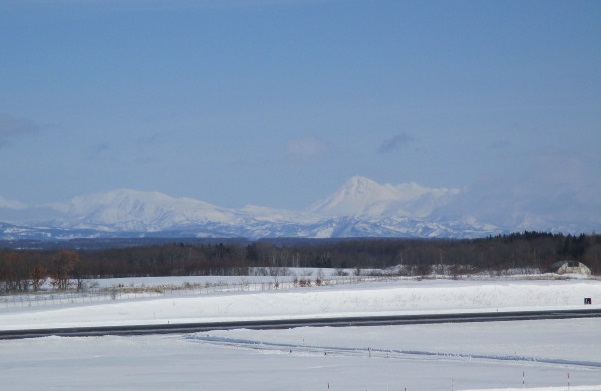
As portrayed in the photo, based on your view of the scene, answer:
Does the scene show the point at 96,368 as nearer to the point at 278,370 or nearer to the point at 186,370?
the point at 186,370

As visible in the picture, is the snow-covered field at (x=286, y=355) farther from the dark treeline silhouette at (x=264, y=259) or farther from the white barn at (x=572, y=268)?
the white barn at (x=572, y=268)

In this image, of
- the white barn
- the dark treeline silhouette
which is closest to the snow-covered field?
the dark treeline silhouette

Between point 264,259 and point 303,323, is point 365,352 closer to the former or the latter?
point 303,323

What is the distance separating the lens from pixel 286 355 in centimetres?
3350

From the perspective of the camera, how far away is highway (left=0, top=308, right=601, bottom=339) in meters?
41.8

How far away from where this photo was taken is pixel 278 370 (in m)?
29.2

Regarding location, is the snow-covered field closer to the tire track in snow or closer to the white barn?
the tire track in snow

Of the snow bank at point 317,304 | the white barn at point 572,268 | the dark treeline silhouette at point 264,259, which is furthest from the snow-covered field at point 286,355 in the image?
the white barn at point 572,268

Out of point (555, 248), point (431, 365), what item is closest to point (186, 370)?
point (431, 365)

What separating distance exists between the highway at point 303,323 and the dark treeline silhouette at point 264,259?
36219 millimetres

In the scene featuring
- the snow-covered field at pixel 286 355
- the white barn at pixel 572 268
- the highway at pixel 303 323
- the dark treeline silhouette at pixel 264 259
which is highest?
the dark treeline silhouette at pixel 264 259

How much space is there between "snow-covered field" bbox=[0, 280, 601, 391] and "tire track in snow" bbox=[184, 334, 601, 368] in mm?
38

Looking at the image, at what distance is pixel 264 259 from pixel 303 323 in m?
99.5

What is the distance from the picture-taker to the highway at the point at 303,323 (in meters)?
41.8
